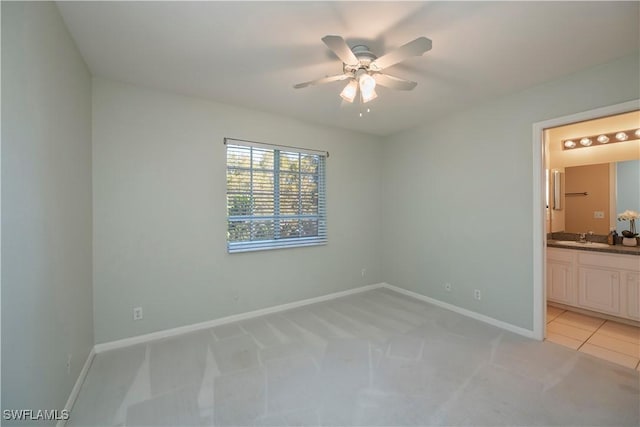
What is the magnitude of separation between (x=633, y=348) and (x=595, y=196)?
2.11 metres

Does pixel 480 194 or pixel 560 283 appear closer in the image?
pixel 480 194

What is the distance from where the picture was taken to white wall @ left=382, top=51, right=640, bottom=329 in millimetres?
2602

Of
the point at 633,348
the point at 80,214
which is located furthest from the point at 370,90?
the point at 633,348

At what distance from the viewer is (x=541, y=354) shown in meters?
2.47

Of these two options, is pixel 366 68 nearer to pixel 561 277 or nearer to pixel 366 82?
pixel 366 82

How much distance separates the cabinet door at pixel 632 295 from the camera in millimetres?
2914

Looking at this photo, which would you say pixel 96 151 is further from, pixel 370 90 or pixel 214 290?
pixel 370 90

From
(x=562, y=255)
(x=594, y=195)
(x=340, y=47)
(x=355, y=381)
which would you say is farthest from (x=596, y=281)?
(x=340, y=47)

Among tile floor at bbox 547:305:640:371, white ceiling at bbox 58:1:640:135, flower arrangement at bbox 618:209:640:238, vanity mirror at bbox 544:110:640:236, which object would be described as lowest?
tile floor at bbox 547:305:640:371

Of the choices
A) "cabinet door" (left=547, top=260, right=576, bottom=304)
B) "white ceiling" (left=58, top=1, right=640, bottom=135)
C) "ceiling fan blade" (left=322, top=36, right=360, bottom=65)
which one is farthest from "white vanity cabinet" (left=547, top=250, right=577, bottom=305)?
"ceiling fan blade" (left=322, top=36, right=360, bottom=65)

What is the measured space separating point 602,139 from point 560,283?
6.60 feet

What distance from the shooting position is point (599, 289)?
3.20 meters

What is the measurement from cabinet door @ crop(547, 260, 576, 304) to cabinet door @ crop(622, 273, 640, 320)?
0.48 metres

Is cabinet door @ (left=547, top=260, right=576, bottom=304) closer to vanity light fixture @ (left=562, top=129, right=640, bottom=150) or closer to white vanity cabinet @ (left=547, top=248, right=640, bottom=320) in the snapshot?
white vanity cabinet @ (left=547, top=248, right=640, bottom=320)
